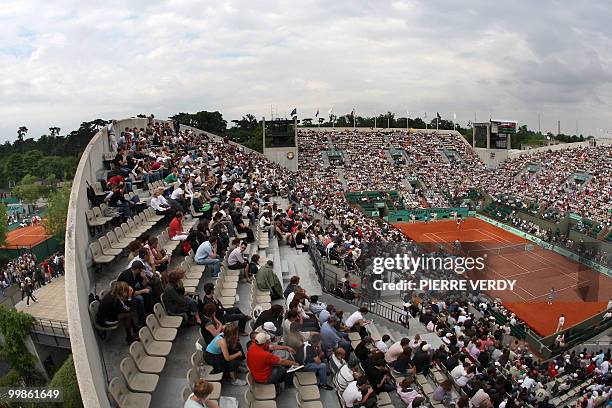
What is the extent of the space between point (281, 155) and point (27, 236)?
29277 mm

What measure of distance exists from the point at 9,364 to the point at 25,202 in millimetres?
53830

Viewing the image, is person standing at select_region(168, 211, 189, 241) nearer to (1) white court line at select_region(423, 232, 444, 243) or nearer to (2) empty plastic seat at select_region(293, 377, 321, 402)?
(2) empty plastic seat at select_region(293, 377, 321, 402)

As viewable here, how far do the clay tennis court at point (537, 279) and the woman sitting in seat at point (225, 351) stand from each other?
19.6 meters

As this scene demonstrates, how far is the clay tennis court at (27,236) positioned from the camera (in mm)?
43869

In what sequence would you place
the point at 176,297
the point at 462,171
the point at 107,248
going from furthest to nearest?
1. the point at 462,171
2. the point at 107,248
3. the point at 176,297

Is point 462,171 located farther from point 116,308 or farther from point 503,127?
point 116,308

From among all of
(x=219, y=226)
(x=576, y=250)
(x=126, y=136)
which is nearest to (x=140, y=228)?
(x=219, y=226)

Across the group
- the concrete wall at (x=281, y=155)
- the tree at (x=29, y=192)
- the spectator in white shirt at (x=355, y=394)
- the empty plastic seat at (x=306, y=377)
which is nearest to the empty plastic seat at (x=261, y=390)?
the empty plastic seat at (x=306, y=377)

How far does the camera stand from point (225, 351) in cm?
584

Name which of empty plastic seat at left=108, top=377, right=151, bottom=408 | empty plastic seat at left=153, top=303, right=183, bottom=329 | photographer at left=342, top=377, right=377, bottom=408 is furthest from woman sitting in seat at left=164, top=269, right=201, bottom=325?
photographer at left=342, top=377, right=377, bottom=408

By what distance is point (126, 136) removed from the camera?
59.0ft

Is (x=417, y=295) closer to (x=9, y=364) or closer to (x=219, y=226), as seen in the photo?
(x=219, y=226)

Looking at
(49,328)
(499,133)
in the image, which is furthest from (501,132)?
(49,328)

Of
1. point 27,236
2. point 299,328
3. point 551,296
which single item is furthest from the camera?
point 27,236
